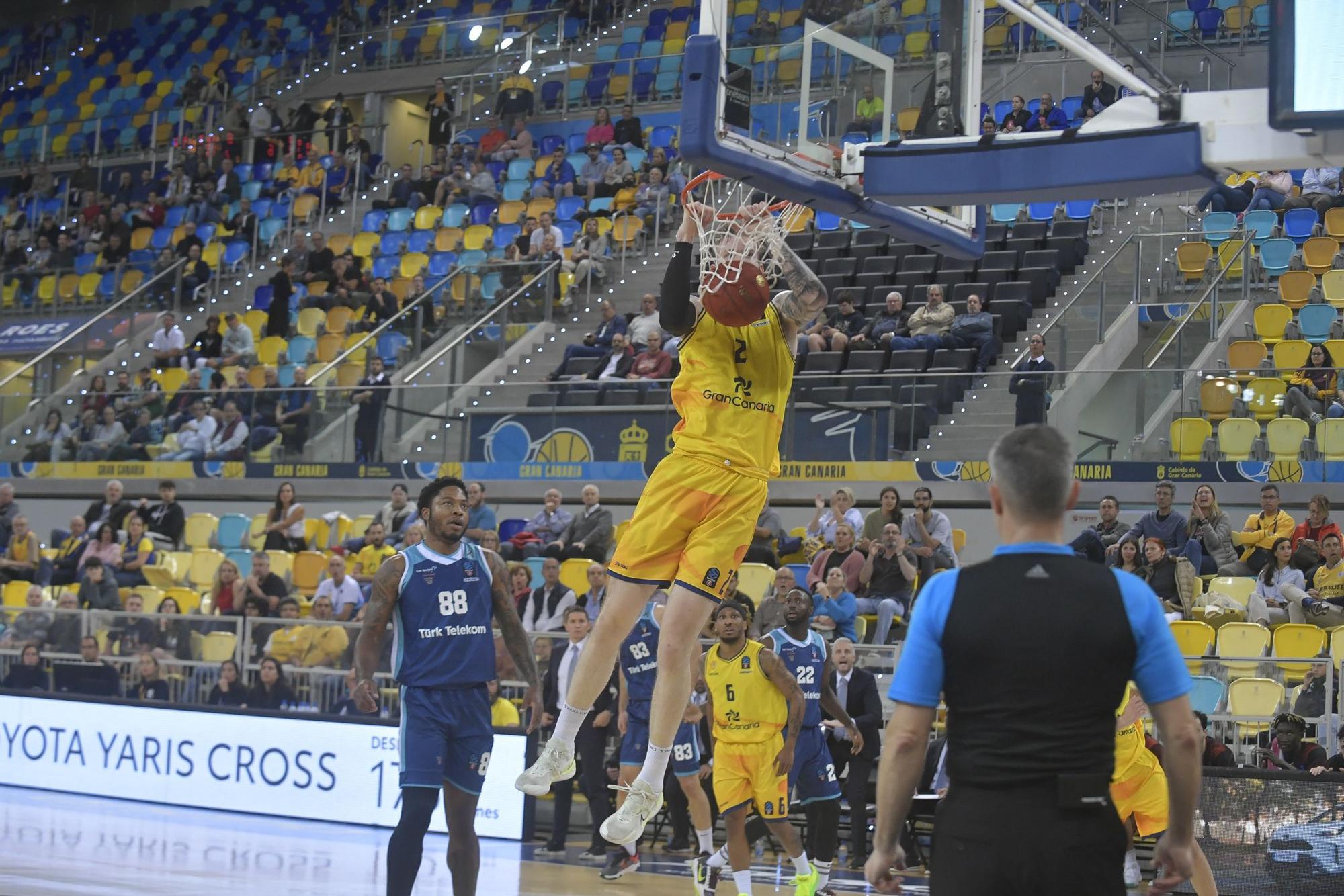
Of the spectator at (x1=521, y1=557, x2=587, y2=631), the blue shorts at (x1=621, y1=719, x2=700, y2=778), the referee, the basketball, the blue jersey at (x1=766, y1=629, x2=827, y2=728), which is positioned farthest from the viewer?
the spectator at (x1=521, y1=557, x2=587, y2=631)

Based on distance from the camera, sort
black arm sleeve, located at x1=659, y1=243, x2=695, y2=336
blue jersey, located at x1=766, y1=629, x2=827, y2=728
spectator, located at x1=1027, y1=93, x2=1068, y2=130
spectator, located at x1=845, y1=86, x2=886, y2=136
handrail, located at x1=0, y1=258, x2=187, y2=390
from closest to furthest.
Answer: black arm sleeve, located at x1=659, y1=243, x2=695, y2=336, spectator, located at x1=1027, y1=93, x2=1068, y2=130, spectator, located at x1=845, y1=86, x2=886, y2=136, blue jersey, located at x1=766, y1=629, x2=827, y2=728, handrail, located at x1=0, y1=258, x2=187, y2=390

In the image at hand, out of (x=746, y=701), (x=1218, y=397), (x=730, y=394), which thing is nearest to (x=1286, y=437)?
(x=1218, y=397)

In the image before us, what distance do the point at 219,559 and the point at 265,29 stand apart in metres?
17.7

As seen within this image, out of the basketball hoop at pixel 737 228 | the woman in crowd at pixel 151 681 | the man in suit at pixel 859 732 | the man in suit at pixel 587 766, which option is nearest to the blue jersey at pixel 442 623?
the basketball hoop at pixel 737 228

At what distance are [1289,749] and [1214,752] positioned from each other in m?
0.48

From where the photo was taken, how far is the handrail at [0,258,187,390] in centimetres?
2181

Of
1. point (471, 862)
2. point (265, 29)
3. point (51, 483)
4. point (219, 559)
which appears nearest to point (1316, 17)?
point (471, 862)

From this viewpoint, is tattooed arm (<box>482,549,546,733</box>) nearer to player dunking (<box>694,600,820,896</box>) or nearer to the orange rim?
the orange rim

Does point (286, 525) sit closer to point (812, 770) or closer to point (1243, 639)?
point (812, 770)

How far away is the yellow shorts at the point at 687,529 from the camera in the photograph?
6523 mm

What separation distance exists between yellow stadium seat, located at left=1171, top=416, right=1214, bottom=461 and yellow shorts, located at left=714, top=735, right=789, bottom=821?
5747 mm

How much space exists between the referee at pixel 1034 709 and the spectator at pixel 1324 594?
9.39 metres

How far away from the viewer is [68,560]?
18.0 meters

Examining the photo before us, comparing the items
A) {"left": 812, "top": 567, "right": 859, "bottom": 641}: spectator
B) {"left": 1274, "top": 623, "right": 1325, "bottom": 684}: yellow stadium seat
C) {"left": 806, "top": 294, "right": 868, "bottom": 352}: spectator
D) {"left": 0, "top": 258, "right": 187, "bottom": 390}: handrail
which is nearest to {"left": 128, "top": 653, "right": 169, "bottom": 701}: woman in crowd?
{"left": 812, "top": 567, "right": 859, "bottom": 641}: spectator
